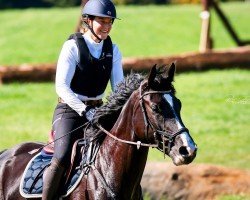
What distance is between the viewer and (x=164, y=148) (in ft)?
21.5

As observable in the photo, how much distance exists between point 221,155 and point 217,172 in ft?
9.52

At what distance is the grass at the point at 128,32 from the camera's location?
98.7 ft

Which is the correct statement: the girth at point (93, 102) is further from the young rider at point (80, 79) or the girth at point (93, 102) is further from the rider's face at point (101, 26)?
the rider's face at point (101, 26)

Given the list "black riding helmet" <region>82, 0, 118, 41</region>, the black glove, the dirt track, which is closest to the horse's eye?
the black glove

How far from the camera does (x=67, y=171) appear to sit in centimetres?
742

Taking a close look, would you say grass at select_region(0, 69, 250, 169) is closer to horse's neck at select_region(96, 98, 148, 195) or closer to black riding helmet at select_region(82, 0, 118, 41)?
black riding helmet at select_region(82, 0, 118, 41)

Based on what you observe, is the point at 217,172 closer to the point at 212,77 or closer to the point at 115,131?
the point at 115,131

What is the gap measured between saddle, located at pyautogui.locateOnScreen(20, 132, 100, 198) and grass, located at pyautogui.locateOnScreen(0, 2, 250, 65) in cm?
2096

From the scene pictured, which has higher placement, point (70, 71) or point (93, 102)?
point (70, 71)

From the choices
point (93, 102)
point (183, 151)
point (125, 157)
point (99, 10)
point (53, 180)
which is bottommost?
point (53, 180)

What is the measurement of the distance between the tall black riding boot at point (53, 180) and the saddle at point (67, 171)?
0.23 feet

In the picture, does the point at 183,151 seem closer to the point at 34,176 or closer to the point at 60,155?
the point at 60,155

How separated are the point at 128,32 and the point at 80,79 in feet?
82.5

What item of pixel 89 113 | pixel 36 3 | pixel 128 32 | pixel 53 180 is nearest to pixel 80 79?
pixel 89 113
